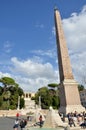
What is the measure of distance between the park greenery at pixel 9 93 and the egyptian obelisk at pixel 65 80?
41.6 metres

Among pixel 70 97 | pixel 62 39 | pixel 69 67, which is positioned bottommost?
pixel 70 97

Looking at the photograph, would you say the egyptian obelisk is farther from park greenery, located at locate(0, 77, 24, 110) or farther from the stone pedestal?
park greenery, located at locate(0, 77, 24, 110)

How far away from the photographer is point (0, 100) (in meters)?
70.6

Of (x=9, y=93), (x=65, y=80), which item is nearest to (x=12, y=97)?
(x=9, y=93)

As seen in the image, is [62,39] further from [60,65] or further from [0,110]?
[0,110]

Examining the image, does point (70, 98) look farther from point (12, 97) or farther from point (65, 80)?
point (12, 97)

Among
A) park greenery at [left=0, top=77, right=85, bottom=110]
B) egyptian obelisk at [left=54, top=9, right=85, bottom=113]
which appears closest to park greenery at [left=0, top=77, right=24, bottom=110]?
park greenery at [left=0, top=77, right=85, bottom=110]

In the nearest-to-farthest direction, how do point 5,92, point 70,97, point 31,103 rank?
point 70,97
point 5,92
point 31,103

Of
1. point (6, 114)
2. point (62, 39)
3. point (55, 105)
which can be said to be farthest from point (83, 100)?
point (62, 39)

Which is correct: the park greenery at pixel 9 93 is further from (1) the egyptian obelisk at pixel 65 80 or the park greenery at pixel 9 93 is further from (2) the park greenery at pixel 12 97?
(1) the egyptian obelisk at pixel 65 80

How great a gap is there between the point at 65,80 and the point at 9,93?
46259 millimetres

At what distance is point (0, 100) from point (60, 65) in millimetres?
41289

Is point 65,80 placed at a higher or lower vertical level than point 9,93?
lower

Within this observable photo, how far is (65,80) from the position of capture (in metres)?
31.6
